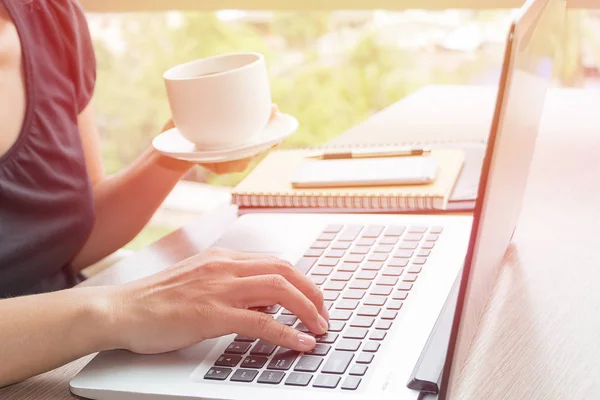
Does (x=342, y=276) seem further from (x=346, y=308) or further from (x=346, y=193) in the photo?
(x=346, y=193)

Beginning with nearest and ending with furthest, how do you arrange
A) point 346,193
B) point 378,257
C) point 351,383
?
1. point 351,383
2. point 378,257
3. point 346,193

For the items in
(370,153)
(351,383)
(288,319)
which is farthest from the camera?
(370,153)

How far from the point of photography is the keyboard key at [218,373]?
56cm

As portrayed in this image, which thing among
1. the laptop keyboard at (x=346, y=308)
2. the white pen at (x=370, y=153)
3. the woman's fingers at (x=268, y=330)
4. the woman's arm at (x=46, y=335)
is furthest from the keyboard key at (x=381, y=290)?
the white pen at (x=370, y=153)

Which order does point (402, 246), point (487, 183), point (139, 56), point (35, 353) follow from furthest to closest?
point (139, 56) < point (402, 246) < point (35, 353) < point (487, 183)

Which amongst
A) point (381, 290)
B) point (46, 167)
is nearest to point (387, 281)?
point (381, 290)

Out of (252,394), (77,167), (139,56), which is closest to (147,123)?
(139,56)

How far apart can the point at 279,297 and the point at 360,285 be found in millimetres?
96

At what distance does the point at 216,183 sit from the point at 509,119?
344 cm

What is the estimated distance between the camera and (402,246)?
30.2 inches

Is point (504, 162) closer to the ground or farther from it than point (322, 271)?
farther from it

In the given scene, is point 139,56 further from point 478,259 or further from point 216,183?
point 478,259

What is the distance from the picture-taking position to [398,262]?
0.73m

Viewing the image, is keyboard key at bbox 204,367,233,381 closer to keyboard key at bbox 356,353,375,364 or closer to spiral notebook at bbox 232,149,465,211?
keyboard key at bbox 356,353,375,364
